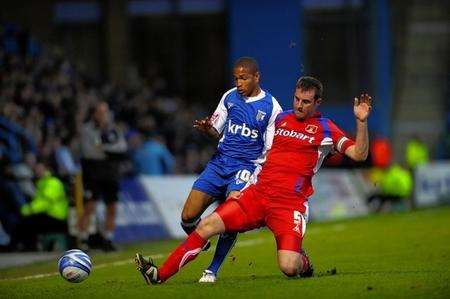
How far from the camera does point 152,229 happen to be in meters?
22.7

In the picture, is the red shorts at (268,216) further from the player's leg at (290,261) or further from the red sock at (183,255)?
the red sock at (183,255)

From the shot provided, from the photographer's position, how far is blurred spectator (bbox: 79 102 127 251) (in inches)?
784

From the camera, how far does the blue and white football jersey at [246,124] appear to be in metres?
12.9

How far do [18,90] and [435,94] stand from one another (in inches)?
754

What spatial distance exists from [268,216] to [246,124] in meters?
1.57

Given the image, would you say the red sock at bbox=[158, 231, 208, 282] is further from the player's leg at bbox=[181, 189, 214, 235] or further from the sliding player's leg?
the player's leg at bbox=[181, 189, 214, 235]

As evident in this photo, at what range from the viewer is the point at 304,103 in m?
11.7

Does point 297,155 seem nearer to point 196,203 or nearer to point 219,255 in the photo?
point 219,255

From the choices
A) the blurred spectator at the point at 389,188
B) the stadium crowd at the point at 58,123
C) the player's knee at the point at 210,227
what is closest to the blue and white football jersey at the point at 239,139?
the player's knee at the point at 210,227

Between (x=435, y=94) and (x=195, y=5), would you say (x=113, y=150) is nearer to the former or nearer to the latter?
(x=195, y=5)

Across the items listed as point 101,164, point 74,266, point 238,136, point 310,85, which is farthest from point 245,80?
point 101,164

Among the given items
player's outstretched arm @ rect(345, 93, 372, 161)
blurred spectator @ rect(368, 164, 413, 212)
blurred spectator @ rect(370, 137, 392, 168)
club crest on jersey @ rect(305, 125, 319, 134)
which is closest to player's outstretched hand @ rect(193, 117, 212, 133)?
club crest on jersey @ rect(305, 125, 319, 134)

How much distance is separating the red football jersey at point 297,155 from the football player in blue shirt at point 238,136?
888 millimetres

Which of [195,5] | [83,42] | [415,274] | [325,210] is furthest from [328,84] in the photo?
[415,274]
